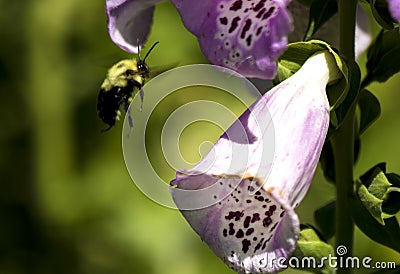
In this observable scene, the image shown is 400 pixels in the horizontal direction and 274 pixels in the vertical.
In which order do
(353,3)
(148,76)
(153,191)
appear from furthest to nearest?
(153,191), (148,76), (353,3)

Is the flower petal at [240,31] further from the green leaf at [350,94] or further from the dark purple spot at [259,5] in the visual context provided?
the green leaf at [350,94]

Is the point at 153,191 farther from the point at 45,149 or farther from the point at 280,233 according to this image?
the point at 45,149

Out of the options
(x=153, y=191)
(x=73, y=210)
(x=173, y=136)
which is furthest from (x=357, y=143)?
(x=73, y=210)

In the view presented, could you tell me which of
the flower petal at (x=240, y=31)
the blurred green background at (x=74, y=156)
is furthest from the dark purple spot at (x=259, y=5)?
the blurred green background at (x=74, y=156)

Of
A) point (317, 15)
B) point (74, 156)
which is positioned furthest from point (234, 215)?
point (74, 156)

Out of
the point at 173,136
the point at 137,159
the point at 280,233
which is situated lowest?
the point at 173,136

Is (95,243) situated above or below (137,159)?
below
